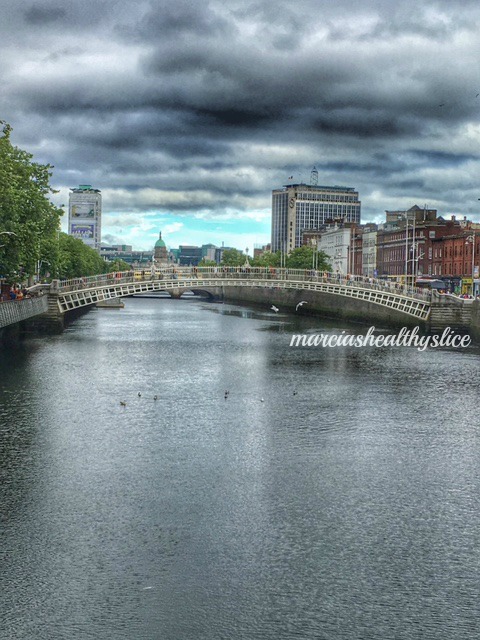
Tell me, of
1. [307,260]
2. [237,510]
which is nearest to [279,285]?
[307,260]

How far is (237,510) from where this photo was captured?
18.1 m

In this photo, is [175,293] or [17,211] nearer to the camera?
[17,211]

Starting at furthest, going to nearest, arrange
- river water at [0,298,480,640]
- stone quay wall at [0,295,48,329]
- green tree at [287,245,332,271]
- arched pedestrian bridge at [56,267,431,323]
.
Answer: green tree at [287,245,332,271] < arched pedestrian bridge at [56,267,431,323] < stone quay wall at [0,295,48,329] < river water at [0,298,480,640]

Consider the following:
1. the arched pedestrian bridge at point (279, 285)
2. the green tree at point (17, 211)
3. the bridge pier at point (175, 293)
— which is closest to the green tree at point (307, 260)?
the bridge pier at point (175, 293)

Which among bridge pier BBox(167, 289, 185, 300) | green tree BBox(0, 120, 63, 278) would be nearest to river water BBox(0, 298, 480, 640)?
green tree BBox(0, 120, 63, 278)

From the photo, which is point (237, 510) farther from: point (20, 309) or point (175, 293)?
point (175, 293)

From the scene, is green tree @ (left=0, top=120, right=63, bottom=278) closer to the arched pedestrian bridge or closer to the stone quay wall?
the stone quay wall

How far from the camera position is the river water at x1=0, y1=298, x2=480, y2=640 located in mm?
13242

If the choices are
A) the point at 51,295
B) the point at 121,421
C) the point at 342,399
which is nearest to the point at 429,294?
the point at 51,295

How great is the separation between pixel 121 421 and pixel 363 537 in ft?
41.9

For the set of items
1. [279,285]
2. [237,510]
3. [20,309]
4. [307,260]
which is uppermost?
[307,260]

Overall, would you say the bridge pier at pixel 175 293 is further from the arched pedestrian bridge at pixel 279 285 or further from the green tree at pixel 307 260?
the arched pedestrian bridge at pixel 279 285

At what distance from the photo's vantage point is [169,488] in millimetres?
19750

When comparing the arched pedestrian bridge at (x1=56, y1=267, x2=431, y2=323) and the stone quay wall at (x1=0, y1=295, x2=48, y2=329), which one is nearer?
the stone quay wall at (x1=0, y1=295, x2=48, y2=329)
